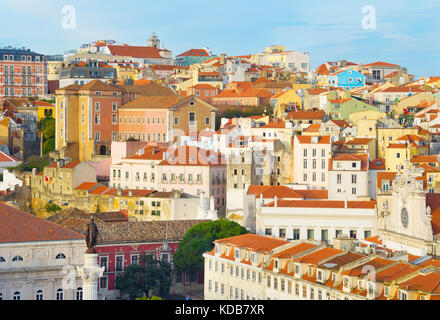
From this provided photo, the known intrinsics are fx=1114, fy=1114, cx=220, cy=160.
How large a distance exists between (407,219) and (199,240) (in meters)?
8.18

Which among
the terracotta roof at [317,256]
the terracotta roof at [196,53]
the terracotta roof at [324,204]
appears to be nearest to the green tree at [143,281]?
the terracotta roof at [324,204]

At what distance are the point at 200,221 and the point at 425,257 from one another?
14.4 m

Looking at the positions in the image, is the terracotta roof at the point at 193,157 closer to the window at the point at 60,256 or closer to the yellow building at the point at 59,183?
the yellow building at the point at 59,183

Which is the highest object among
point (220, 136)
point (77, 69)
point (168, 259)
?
point (77, 69)

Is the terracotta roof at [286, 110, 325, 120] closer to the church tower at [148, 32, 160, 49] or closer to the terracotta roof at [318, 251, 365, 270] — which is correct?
the terracotta roof at [318, 251, 365, 270]

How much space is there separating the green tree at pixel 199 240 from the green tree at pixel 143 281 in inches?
39.0

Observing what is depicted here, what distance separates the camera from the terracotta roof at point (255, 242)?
37844mm

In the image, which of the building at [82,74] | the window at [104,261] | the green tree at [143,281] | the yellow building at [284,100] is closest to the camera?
the green tree at [143,281]

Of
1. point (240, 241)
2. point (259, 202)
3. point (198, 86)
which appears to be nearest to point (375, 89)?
point (198, 86)

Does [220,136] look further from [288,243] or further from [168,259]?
[288,243]

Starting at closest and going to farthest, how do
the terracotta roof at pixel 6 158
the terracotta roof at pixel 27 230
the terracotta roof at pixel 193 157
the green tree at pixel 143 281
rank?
the terracotta roof at pixel 27 230 < the green tree at pixel 143 281 < the terracotta roof at pixel 193 157 < the terracotta roof at pixel 6 158

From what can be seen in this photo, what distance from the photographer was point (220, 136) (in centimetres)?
6022

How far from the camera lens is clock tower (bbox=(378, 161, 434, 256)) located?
136 feet

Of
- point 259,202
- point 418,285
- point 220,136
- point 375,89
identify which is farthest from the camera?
point 375,89
